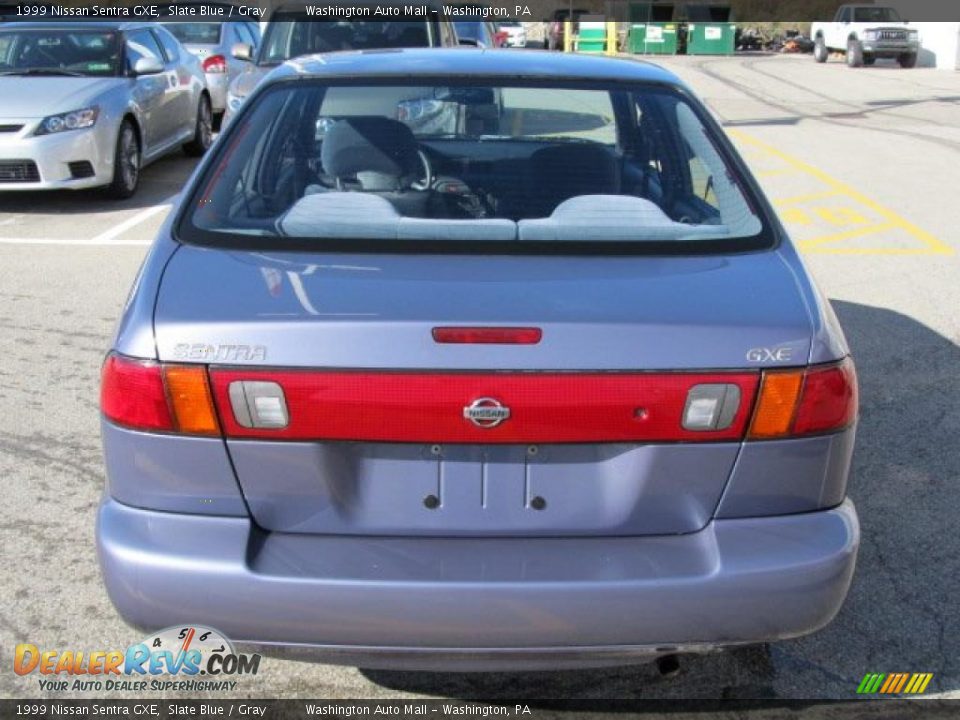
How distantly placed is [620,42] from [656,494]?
46.3 meters

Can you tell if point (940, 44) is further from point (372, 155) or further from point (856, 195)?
point (372, 155)

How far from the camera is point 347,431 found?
8.09 feet

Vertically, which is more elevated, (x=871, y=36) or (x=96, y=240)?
(x=96, y=240)

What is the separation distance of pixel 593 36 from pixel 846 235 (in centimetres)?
3276

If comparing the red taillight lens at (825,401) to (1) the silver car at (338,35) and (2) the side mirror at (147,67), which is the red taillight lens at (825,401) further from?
(2) the side mirror at (147,67)

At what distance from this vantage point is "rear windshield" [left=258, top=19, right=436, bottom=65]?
10.8 m

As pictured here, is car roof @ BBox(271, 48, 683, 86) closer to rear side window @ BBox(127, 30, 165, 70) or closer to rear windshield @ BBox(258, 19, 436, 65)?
rear windshield @ BBox(258, 19, 436, 65)

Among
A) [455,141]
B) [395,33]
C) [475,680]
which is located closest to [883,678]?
[475,680]

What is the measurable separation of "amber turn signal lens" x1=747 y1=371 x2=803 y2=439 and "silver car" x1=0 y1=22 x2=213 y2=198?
7.96 metres

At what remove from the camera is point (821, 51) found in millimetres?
36750

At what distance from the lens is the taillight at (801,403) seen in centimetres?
250

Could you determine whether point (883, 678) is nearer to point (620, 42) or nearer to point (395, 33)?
point (395, 33)

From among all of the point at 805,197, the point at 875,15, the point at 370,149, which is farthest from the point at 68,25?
the point at 875,15

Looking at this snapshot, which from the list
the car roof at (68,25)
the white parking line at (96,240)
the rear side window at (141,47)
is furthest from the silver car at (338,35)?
the white parking line at (96,240)
